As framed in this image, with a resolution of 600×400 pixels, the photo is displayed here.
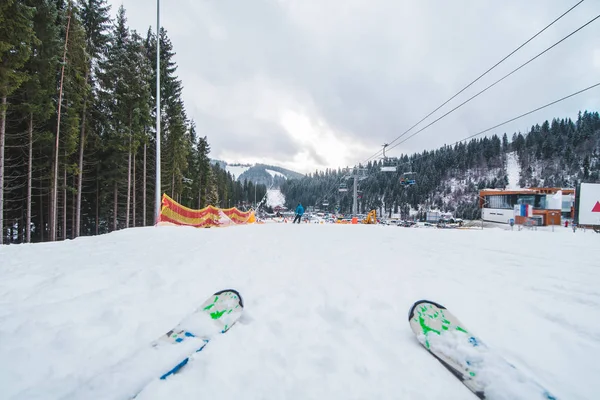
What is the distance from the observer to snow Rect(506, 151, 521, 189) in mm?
123188

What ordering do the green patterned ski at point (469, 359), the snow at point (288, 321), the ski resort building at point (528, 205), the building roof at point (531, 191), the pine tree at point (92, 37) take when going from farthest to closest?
the building roof at point (531, 191) → the ski resort building at point (528, 205) → the pine tree at point (92, 37) → the snow at point (288, 321) → the green patterned ski at point (469, 359)

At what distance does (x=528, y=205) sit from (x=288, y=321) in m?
39.6

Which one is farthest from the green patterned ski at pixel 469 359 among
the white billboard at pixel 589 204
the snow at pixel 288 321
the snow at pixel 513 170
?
the snow at pixel 513 170

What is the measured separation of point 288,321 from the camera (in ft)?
9.98

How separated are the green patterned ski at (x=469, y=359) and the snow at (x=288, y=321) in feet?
0.44

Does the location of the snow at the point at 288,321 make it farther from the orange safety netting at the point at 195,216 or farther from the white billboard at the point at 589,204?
the white billboard at the point at 589,204

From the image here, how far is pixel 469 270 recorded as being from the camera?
193 inches

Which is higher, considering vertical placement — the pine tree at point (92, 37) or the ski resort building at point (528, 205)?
the pine tree at point (92, 37)

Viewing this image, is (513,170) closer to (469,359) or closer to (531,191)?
(531,191)

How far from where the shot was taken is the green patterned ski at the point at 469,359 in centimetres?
190

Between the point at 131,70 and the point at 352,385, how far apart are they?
1009 inches

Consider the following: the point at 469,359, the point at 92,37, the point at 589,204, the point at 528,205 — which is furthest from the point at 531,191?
the point at 92,37

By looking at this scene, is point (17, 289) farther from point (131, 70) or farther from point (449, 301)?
point (131, 70)

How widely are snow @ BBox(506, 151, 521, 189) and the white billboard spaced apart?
128763 mm
